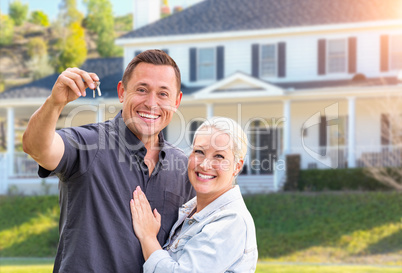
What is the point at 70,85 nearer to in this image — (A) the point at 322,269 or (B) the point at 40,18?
(A) the point at 322,269

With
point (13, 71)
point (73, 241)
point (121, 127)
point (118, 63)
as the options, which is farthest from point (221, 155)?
point (13, 71)

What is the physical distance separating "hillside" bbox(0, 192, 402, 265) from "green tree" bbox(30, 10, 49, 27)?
219ft

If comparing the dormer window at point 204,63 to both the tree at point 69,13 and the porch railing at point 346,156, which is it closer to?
the porch railing at point 346,156

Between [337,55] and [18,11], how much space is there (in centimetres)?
6453

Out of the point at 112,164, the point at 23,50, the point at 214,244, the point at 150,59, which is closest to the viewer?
the point at 214,244

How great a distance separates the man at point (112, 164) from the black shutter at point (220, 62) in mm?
19401

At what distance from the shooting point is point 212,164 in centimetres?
303

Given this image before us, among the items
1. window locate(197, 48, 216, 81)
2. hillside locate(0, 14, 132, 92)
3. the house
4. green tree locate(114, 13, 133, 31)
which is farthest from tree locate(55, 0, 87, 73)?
the house

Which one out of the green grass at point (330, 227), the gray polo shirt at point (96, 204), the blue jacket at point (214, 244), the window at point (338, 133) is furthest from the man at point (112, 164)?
the window at point (338, 133)

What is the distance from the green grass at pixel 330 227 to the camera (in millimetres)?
13789

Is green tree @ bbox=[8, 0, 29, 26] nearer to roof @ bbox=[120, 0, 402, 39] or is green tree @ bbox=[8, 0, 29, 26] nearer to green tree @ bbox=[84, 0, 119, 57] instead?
green tree @ bbox=[84, 0, 119, 57]

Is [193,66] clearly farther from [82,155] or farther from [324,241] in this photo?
[82,155]

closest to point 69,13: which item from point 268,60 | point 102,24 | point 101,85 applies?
point 102,24

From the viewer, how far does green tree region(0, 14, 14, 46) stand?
70.9 meters
